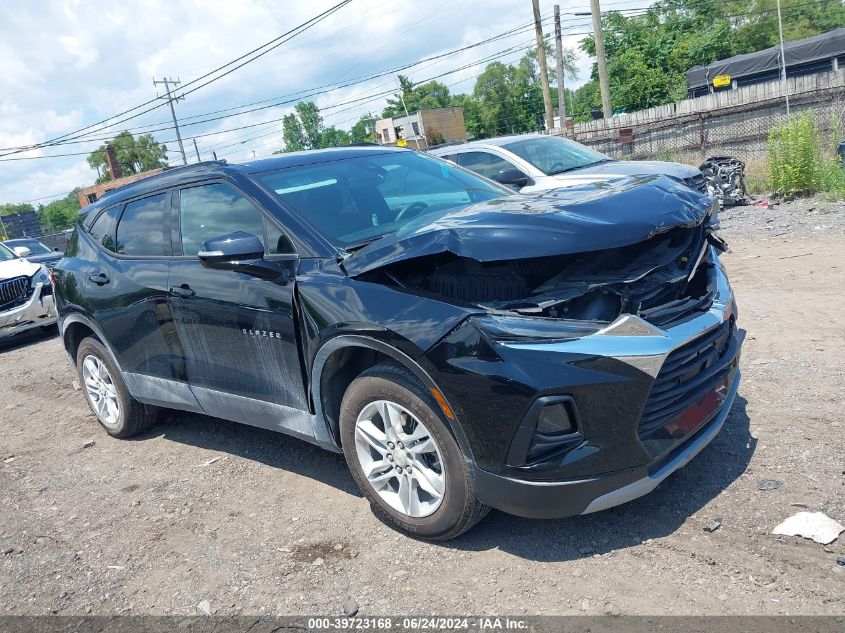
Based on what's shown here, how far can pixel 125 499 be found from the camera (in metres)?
4.48

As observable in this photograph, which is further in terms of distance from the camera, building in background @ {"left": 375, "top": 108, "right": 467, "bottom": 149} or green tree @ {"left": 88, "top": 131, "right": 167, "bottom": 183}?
green tree @ {"left": 88, "top": 131, "right": 167, "bottom": 183}

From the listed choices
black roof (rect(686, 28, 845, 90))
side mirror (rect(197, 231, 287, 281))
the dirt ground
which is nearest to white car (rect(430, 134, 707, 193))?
the dirt ground

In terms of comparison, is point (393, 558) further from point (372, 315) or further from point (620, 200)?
point (620, 200)

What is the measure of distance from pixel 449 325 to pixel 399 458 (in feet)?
2.48

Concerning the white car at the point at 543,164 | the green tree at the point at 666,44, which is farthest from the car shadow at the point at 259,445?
the green tree at the point at 666,44

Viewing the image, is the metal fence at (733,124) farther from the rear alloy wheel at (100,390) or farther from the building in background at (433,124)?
the building in background at (433,124)

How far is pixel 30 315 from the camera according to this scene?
10656mm

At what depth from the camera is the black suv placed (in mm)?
2814

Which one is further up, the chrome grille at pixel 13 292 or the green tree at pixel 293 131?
the green tree at pixel 293 131

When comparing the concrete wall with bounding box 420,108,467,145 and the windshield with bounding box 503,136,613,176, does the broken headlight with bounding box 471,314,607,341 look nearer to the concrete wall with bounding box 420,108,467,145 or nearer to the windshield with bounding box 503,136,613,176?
the windshield with bounding box 503,136,613,176

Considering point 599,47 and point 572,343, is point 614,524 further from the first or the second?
point 599,47

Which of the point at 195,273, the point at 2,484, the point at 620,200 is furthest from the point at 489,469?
the point at 2,484

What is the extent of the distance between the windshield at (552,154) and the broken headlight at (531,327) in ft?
23.4

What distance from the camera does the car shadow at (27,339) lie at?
11070 millimetres
